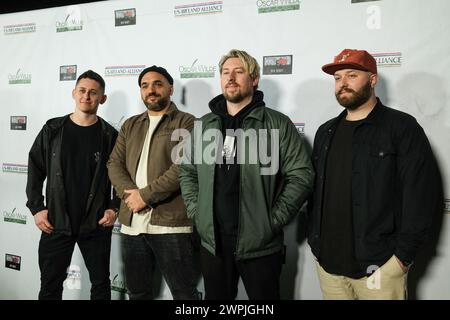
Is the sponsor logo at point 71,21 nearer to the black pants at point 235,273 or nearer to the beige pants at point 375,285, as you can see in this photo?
the black pants at point 235,273

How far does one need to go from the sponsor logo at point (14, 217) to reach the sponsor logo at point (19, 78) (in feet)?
3.39

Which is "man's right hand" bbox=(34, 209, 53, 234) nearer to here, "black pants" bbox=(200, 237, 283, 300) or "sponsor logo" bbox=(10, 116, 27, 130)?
"black pants" bbox=(200, 237, 283, 300)

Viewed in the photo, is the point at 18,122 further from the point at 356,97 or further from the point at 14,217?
the point at 356,97

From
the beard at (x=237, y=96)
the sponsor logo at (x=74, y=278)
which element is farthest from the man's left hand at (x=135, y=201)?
the sponsor logo at (x=74, y=278)

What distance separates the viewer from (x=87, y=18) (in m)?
2.80

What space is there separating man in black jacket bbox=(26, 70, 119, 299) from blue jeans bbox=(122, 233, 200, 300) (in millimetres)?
192

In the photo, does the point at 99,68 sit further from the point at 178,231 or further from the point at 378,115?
the point at 378,115

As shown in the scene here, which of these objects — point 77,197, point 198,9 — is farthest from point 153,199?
point 198,9

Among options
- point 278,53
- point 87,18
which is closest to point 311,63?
point 278,53

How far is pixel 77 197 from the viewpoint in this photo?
212 cm

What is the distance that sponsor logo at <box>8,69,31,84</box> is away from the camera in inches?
120

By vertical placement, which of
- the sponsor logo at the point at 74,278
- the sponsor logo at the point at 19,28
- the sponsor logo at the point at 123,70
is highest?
the sponsor logo at the point at 19,28

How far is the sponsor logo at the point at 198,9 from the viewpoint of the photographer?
2391mm

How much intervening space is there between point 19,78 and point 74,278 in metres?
1.65
